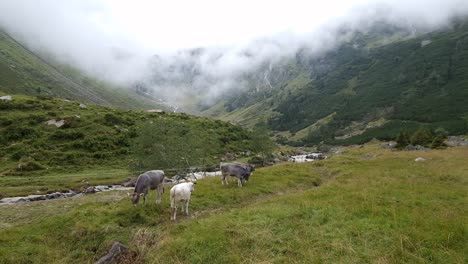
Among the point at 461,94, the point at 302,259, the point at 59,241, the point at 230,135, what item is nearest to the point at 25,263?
the point at 59,241

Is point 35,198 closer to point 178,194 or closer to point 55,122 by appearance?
point 178,194

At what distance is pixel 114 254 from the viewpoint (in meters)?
16.3

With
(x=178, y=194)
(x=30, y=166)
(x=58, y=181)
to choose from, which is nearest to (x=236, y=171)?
(x=178, y=194)

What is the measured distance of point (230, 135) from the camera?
111375 millimetres

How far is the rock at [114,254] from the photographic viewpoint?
52.7 feet

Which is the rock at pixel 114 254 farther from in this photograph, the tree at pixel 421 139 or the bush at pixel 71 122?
the tree at pixel 421 139

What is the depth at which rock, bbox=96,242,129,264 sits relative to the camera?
16.1 m

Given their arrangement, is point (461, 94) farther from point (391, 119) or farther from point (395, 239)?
point (395, 239)

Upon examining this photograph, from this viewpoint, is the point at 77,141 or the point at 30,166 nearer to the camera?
the point at 30,166

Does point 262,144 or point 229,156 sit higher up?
point 262,144

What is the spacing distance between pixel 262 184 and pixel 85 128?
212 feet

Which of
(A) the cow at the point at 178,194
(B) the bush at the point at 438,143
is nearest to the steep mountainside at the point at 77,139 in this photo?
(A) the cow at the point at 178,194

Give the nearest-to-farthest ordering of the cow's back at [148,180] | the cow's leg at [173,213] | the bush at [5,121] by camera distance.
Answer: the cow's leg at [173,213]
the cow's back at [148,180]
the bush at [5,121]

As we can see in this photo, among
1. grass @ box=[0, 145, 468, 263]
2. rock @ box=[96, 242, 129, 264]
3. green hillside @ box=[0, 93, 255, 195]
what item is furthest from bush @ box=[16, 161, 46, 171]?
rock @ box=[96, 242, 129, 264]
